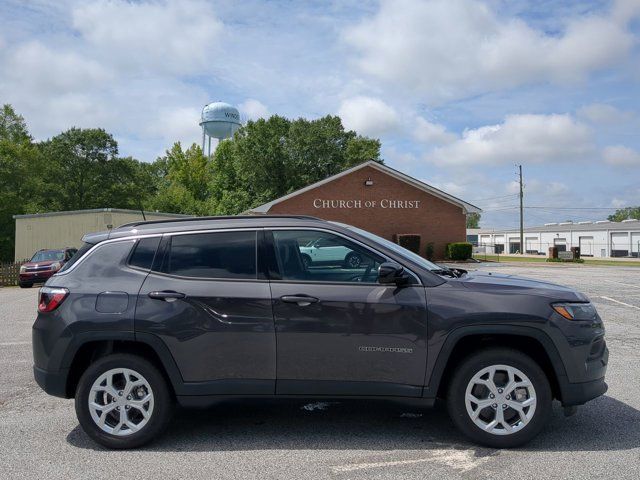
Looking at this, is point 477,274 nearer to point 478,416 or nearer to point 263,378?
Result: point 478,416

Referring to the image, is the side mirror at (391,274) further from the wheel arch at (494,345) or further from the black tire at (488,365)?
the black tire at (488,365)

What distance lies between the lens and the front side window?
14.5 feet

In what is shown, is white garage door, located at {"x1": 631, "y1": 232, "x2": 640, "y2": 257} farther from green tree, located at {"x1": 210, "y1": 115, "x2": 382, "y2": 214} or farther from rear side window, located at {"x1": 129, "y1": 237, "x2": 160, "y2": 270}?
rear side window, located at {"x1": 129, "y1": 237, "x2": 160, "y2": 270}

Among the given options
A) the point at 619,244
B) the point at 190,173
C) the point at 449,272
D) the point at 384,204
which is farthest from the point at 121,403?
the point at 619,244

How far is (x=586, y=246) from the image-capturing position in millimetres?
71750

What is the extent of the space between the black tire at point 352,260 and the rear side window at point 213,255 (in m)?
0.76

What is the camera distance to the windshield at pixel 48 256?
22431mm

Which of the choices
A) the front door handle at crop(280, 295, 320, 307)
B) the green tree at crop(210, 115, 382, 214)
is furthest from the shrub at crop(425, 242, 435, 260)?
the front door handle at crop(280, 295, 320, 307)

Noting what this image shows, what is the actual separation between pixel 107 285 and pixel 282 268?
4.60 ft

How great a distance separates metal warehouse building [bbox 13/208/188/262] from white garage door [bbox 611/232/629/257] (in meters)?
57.9

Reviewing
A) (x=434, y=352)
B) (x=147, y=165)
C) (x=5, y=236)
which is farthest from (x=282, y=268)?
(x=147, y=165)

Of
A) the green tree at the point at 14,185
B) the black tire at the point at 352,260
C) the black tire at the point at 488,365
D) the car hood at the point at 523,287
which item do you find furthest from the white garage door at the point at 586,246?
the black tire at the point at 352,260

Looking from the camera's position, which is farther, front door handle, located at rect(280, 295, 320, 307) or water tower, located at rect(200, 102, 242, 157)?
Answer: water tower, located at rect(200, 102, 242, 157)

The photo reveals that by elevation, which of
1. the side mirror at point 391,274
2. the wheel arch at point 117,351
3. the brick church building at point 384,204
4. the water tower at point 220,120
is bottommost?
the wheel arch at point 117,351
